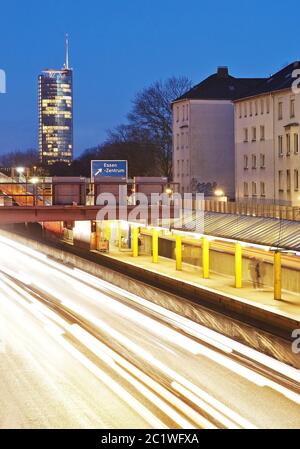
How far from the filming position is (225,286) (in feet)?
129

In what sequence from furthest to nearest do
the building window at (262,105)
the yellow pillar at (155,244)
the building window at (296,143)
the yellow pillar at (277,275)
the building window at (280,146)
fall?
the building window at (262,105)
the building window at (280,146)
the building window at (296,143)
the yellow pillar at (155,244)
the yellow pillar at (277,275)

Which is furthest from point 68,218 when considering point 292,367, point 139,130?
point 139,130

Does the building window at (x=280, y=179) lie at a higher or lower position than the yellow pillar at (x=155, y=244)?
higher

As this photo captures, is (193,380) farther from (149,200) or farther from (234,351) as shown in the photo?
(149,200)

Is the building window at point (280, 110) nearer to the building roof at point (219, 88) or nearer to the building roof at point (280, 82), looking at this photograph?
the building roof at point (280, 82)

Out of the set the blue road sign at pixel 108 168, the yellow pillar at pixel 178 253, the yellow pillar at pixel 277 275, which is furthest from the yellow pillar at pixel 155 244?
the yellow pillar at pixel 277 275

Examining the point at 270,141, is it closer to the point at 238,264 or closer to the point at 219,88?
the point at 219,88

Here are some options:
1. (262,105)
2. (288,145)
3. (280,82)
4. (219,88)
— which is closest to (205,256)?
(288,145)

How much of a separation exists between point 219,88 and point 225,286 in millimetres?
45008

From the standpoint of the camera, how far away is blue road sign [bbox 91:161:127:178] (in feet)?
170

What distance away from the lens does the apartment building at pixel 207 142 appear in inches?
3132

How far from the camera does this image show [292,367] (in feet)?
72.3

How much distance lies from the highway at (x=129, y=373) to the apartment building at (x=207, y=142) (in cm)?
4612

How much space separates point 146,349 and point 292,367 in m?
4.25
